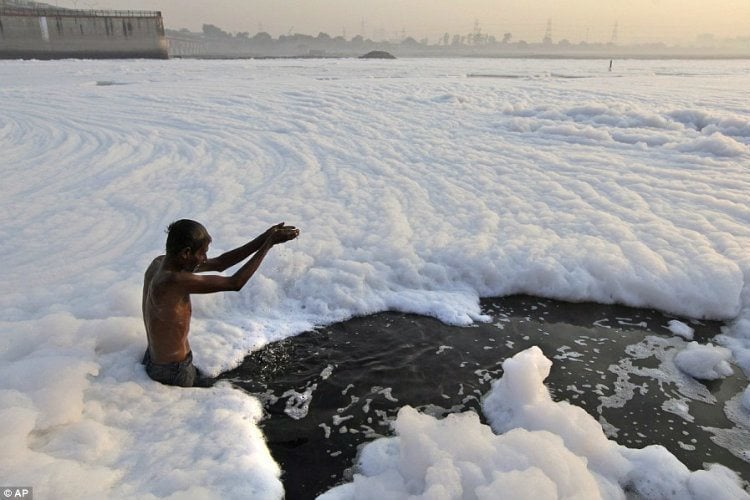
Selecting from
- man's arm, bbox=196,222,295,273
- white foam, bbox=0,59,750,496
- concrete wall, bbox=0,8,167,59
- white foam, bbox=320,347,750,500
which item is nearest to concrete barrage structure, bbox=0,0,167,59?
concrete wall, bbox=0,8,167,59

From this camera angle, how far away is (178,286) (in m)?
2.70

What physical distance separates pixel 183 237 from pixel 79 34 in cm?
4940

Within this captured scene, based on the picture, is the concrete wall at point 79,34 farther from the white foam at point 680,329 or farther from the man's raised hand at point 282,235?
the white foam at point 680,329

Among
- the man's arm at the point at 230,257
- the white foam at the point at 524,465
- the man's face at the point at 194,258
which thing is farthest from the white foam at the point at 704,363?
the man's face at the point at 194,258

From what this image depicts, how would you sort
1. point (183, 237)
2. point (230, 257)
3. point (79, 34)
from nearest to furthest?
point (183, 237) → point (230, 257) → point (79, 34)

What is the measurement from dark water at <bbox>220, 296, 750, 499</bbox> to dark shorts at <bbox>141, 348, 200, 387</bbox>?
10.8 inches

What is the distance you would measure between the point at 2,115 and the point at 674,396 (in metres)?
12.4

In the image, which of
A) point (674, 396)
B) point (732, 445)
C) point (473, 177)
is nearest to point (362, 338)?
point (674, 396)

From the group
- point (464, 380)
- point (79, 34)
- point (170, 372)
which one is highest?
point (79, 34)

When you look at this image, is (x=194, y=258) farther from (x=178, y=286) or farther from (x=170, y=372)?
(x=170, y=372)

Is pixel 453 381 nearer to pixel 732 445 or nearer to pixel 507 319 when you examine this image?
pixel 507 319

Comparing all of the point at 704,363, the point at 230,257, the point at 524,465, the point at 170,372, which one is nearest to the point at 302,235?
the point at 230,257

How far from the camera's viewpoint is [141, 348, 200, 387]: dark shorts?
3.01 metres

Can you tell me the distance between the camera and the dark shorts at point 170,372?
3.01m
